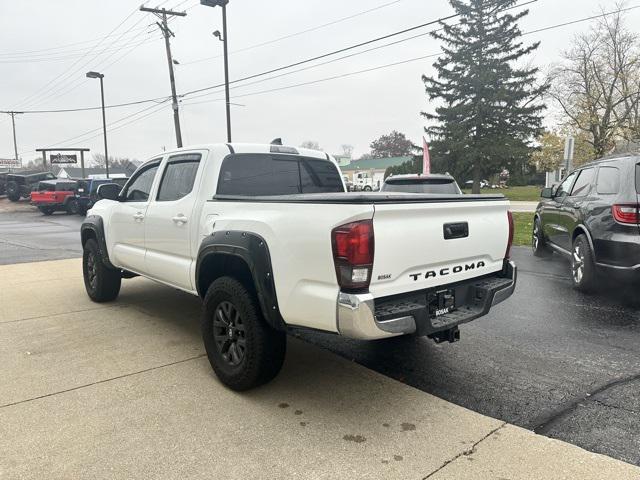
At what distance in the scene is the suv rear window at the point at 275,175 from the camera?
428cm

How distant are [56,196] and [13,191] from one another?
1070 cm

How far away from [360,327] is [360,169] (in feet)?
257

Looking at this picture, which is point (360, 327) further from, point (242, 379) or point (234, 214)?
point (234, 214)

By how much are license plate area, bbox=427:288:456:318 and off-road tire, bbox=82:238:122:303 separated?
14.1 feet

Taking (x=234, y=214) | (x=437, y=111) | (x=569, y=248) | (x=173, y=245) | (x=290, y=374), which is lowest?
(x=290, y=374)

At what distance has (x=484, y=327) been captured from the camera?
5086 mm

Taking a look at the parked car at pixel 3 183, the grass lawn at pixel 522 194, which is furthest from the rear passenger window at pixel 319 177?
the parked car at pixel 3 183

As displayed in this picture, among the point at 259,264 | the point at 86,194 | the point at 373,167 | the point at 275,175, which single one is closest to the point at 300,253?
the point at 259,264

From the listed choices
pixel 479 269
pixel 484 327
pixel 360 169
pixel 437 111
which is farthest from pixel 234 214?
pixel 360 169

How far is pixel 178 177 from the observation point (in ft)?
15.2

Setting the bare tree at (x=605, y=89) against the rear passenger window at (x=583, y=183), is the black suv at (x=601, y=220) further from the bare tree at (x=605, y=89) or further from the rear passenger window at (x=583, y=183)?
the bare tree at (x=605, y=89)

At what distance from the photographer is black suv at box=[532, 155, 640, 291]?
17.5 ft

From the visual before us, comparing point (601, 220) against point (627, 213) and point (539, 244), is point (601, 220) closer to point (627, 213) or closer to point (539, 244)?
point (627, 213)

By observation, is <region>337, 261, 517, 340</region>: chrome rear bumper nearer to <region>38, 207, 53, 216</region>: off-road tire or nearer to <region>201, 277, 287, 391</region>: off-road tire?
<region>201, 277, 287, 391</region>: off-road tire
